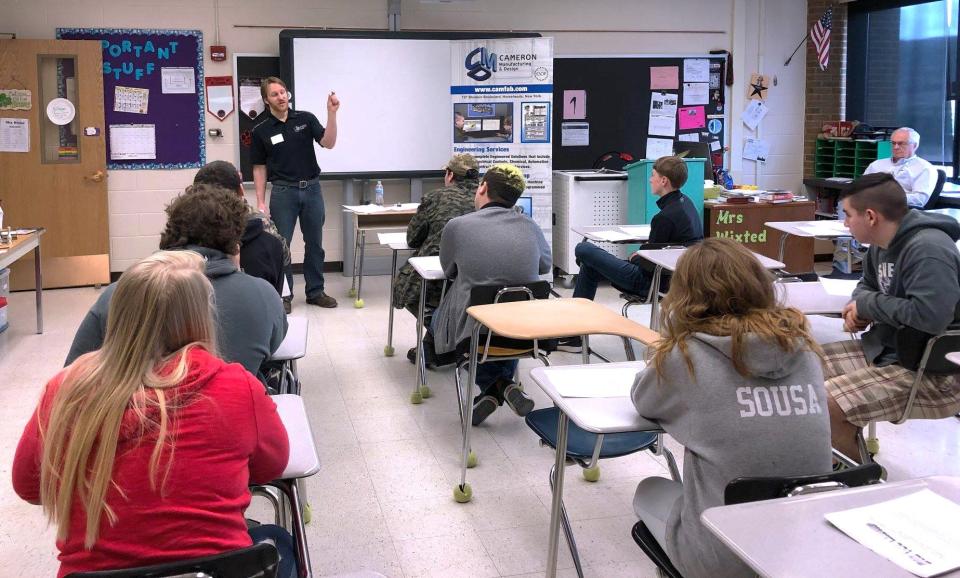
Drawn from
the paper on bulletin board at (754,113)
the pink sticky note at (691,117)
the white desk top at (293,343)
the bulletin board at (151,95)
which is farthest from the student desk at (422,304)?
the paper on bulletin board at (754,113)

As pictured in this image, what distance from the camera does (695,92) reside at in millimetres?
8336

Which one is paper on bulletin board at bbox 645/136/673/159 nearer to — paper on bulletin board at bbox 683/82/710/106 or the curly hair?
paper on bulletin board at bbox 683/82/710/106

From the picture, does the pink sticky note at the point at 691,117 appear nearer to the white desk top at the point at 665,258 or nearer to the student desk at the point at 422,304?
the white desk top at the point at 665,258

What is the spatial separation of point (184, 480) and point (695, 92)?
749 centimetres

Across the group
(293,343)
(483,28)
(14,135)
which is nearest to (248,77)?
(14,135)

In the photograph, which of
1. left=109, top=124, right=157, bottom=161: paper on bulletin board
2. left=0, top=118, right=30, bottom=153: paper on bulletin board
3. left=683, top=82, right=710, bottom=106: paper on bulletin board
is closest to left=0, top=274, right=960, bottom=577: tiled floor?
left=0, top=118, right=30, bottom=153: paper on bulletin board

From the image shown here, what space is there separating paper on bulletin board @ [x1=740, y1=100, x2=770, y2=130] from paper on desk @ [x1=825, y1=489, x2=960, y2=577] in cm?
730

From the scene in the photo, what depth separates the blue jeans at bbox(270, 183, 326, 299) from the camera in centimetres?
674

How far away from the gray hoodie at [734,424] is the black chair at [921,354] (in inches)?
44.6

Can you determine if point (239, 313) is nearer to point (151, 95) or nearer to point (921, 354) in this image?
point (921, 354)

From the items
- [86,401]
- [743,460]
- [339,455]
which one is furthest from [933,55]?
[86,401]

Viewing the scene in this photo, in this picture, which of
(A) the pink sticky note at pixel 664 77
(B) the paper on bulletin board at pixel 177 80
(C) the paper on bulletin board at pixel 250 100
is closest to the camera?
(B) the paper on bulletin board at pixel 177 80

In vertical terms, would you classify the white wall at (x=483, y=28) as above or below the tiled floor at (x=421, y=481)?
above

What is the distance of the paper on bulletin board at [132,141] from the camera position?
7.36 m
